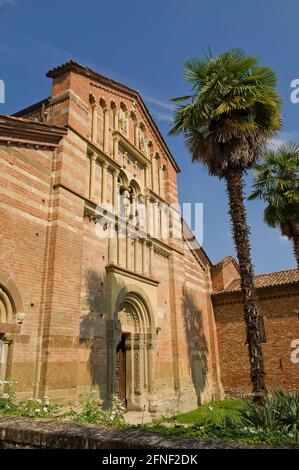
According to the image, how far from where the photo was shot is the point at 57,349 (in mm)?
8836

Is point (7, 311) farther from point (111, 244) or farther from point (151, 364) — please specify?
point (151, 364)

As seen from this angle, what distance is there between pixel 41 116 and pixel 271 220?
10208 mm

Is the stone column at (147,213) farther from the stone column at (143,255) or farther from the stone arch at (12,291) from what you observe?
the stone arch at (12,291)

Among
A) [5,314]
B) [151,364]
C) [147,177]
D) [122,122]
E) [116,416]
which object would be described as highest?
[122,122]

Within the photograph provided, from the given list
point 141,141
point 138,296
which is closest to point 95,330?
point 138,296

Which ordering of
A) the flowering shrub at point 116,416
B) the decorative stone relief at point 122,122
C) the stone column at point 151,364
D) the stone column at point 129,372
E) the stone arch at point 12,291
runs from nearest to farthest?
the flowering shrub at point 116,416 < the stone arch at point 12,291 < the stone column at point 129,372 < the stone column at point 151,364 < the decorative stone relief at point 122,122

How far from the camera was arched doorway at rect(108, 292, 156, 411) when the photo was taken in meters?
12.4

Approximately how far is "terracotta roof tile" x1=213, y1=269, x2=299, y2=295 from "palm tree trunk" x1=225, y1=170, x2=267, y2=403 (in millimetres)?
9462

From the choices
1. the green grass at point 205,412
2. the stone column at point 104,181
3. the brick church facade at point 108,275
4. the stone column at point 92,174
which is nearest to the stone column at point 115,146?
Answer: the brick church facade at point 108,275

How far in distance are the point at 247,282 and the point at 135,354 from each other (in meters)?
5.68

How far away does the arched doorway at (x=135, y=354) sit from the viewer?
12.4m

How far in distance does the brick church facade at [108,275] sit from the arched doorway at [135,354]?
41 millimetres

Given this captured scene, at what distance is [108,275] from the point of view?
11820mm

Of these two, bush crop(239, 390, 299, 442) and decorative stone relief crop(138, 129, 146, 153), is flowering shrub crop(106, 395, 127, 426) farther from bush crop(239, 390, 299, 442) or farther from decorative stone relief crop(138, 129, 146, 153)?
decorative stone relief crop(138, 129, 146, 153)
